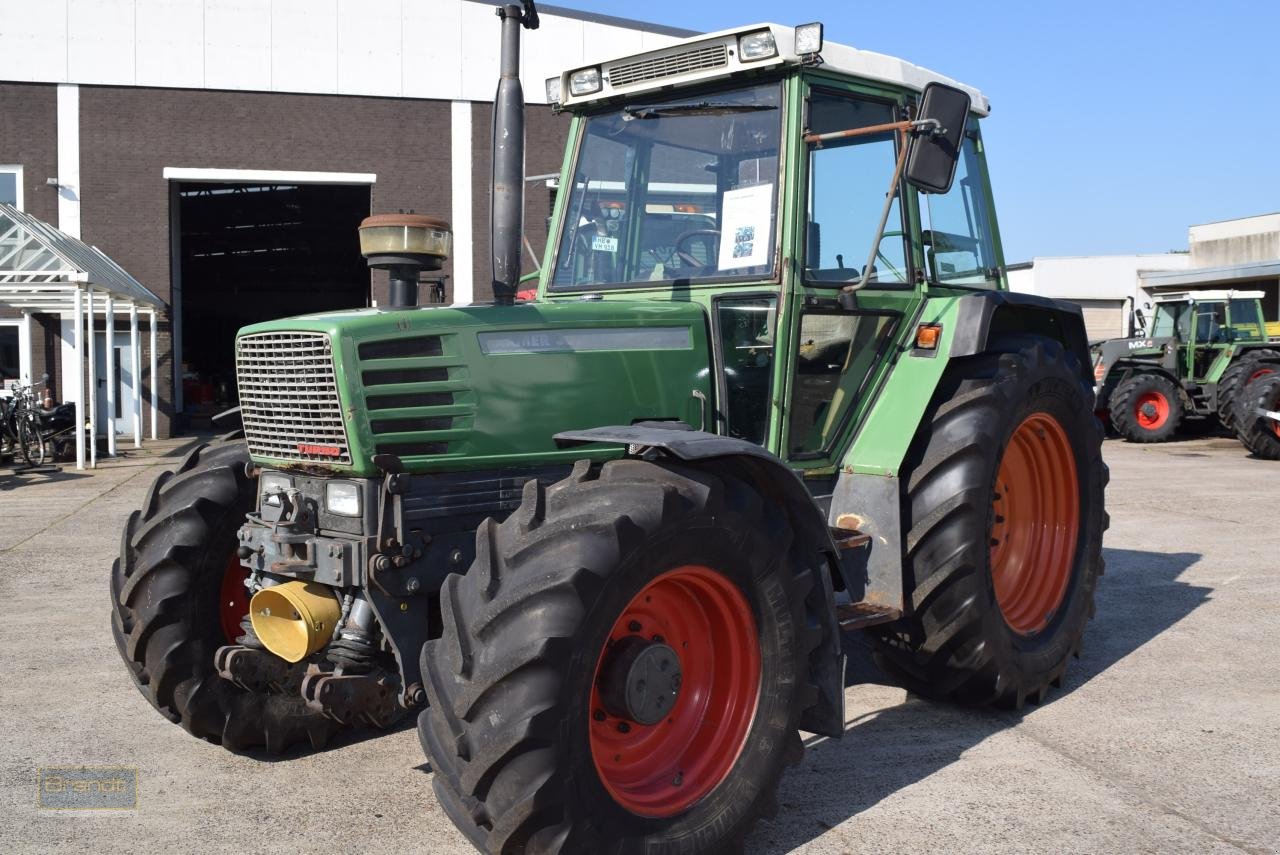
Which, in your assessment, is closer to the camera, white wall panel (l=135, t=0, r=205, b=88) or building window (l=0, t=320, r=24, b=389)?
white wall panel (l=135, t=0, r=205, b=88)

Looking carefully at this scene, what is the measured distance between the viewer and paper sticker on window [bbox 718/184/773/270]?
4242 mm

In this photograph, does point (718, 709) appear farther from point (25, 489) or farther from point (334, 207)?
point (334, 207)

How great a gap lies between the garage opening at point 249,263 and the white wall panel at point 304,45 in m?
2.41

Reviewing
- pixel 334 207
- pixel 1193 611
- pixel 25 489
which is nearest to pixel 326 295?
pixel 334 207

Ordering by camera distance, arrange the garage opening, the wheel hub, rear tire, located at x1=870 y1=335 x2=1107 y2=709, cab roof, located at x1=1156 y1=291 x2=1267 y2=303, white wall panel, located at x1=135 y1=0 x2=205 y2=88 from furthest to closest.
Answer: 1. the garage opening
2. white wall panel, located at x1=135 y1=0 x2=205 y2=88
3. cab roof, located at x1=1156 y1=291 x2=1267 y2=303
4. rear tire, located at x1=870 y1=335 x2=1107 y2=709
5. the wheel hub

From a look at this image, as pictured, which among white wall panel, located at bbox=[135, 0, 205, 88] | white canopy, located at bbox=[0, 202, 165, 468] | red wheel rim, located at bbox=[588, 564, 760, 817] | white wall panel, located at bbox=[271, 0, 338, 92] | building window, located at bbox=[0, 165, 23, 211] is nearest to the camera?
red wheel rim, located at bbox=[588, 564, 760, 817]

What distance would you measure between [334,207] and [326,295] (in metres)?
11.5

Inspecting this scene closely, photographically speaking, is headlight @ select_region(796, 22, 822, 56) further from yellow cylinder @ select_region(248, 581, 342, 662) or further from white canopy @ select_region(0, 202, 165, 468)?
white canopy @ select_region(0, 202, 165, 468)

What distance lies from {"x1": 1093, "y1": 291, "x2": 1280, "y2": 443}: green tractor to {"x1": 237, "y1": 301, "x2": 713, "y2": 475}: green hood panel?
15.4 meters

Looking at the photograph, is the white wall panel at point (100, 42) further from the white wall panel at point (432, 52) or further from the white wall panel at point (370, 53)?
the white wall panel at point (432, 52)

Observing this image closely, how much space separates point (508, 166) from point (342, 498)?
3.83ft

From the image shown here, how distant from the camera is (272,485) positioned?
3846mm

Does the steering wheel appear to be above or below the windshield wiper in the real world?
below

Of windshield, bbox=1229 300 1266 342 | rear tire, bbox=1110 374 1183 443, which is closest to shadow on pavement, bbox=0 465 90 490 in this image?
rear tire, bbox=1110 374 1183 443
